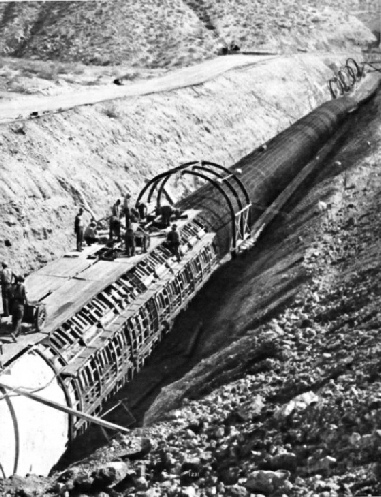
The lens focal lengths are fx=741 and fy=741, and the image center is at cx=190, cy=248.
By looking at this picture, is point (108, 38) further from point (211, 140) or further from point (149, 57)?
point (211, 140)

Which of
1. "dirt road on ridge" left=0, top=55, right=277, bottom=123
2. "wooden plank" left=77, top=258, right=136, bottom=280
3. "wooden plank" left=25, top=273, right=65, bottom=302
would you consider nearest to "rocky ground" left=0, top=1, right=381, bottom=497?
"dirt road on ridge" left=0, top=55, right=277, bottom=123

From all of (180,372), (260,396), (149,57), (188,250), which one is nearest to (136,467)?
(260,396)

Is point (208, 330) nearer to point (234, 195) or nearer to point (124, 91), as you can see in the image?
point (234, 195)

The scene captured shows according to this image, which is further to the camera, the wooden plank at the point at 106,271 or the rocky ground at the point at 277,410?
the wooden plank at the point at 106,271

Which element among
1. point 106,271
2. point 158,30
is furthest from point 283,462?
point 158,30

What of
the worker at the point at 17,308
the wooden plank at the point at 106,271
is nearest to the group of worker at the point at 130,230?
the wooden plank at the point at 106,271

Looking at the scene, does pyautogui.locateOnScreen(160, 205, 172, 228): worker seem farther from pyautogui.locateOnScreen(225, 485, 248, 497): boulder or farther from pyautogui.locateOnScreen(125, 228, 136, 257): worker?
pyautogui.locateOnScreen(225, 485, 248, 497): boulder

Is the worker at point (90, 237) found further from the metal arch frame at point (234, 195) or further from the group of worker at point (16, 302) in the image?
the group of worker at point (16, 302)
